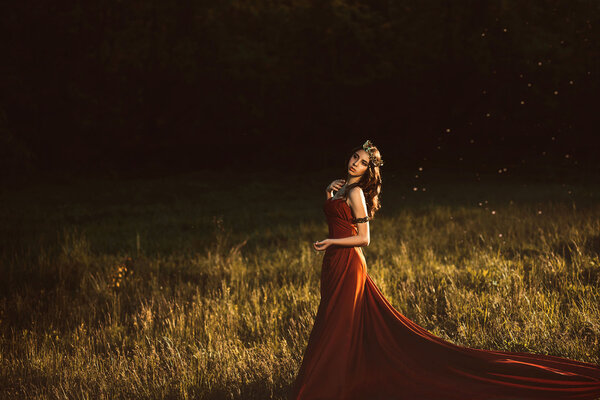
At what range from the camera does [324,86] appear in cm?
2889

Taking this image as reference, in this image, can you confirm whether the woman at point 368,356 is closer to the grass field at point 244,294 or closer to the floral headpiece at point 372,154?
the floral headpiece at point 372,154

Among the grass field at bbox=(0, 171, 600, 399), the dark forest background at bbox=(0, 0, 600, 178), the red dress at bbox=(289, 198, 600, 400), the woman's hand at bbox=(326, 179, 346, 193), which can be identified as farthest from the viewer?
the dark forest background at bbox=(0, 0, 600, 178)

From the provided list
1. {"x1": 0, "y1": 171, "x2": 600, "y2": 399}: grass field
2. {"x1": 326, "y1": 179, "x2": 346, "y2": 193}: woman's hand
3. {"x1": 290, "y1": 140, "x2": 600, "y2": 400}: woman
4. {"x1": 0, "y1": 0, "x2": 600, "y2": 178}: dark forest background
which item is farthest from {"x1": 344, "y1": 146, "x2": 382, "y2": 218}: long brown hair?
{"x1": 0, "y1": 0, "x2": 600, "y2": 178}: dark forest background

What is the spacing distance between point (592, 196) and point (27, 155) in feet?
47.6

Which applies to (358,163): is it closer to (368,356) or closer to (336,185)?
(336,185)

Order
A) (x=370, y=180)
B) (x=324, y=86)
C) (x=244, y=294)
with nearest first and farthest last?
(x=370, y=180) → (x=244, y=294) → (x=324, y=86)

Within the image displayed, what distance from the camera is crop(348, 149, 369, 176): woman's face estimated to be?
11.6 feet

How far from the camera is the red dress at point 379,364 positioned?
3.46 meters

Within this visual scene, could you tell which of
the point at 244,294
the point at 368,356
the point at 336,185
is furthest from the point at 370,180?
the point at 244,294

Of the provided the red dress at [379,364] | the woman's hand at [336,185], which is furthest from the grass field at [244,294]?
the woman's hand at [336,185]

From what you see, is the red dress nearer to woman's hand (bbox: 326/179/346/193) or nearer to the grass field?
woman's hand (bbox: 326/179/346/193)

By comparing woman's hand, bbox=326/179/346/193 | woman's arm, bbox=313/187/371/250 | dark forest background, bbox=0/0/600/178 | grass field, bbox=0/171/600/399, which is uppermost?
dark forest background, bbox=0/0/600/178

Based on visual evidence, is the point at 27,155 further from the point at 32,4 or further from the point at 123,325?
the point at 123,325

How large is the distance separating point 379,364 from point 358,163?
4.66 feet
